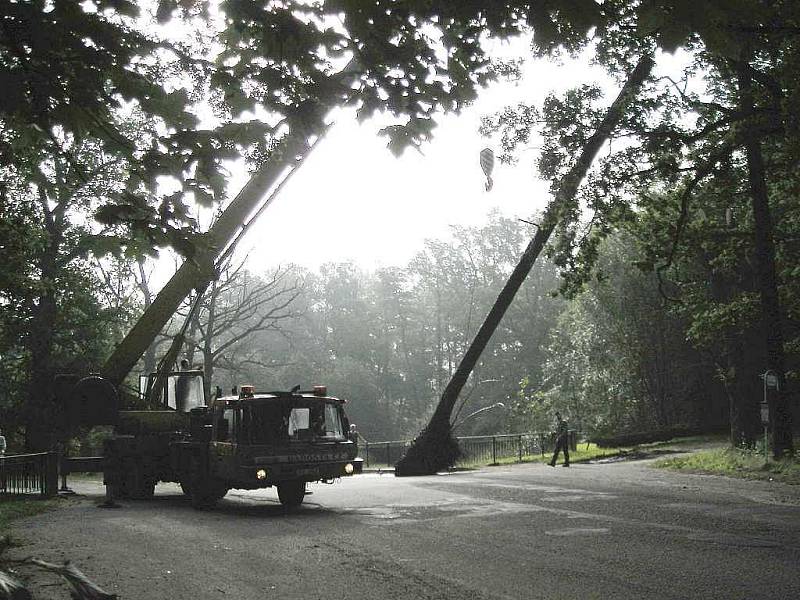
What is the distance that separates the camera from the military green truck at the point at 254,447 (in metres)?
13.4

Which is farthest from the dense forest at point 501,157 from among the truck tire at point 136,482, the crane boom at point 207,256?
the truck tire at point 136,482

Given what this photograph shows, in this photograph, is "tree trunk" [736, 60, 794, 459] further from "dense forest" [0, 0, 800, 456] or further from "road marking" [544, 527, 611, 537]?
"road marking" [544, 527, 611, 537]

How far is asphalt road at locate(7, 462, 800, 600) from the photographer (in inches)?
269

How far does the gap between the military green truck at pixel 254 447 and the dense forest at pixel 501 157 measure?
2.89 meters

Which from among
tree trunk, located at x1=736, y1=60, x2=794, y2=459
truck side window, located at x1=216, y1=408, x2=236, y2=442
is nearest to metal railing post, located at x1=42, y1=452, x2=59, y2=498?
truck side window, located at x1=216, y1=408, x2=236, y2=442

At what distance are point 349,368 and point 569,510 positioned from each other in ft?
213

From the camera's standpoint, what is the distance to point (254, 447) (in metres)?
13.3

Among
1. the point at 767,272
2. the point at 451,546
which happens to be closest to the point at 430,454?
the point at 767,272

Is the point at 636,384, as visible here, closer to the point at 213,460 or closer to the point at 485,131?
the point at 485,131

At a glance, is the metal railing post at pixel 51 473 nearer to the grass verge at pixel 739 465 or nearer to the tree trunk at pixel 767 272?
the grass verge at pixel 739 465

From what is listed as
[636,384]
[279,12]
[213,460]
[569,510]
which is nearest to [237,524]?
[213,460]

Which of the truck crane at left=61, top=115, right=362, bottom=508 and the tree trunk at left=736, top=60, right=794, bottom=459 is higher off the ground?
the tree trunk at left=736, top=60, right=794, bottom=459

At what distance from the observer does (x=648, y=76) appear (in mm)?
18469

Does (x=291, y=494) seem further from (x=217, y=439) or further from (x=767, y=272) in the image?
(x=767, y=272)
